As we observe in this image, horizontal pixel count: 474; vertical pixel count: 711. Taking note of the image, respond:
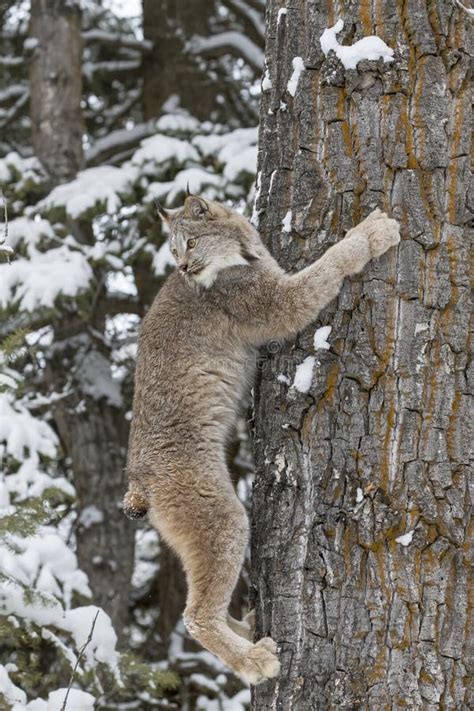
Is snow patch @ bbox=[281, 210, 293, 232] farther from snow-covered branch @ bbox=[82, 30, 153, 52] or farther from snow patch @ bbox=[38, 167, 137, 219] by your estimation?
snow-covered branch @ bbox=[82, 30, 153, 52]

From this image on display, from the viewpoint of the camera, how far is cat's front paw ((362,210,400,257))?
10.2ft

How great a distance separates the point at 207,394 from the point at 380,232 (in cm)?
117

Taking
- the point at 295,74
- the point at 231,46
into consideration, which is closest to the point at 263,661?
the point at 295,74

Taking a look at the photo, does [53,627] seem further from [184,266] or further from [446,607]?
[446,607]

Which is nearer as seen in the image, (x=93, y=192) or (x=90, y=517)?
A: (x=93, y=192)

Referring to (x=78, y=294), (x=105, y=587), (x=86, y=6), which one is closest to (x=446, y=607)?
(x=78, y=294)

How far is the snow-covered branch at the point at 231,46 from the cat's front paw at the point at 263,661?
6.91 meters

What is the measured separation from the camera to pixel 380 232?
3.13 metres

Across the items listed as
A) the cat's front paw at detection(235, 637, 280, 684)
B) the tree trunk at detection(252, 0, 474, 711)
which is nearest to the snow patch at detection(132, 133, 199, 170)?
the tree trunk at detection(252, 0, 474, 711)

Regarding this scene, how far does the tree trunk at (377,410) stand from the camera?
293 centimetres

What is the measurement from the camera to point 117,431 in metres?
8.63

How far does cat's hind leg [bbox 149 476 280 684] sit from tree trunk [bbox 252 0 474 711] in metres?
0.44

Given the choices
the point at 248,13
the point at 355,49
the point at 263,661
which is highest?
the point at 248,13

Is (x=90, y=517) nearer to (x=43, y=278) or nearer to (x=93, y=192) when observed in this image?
(x=43, y=278)
